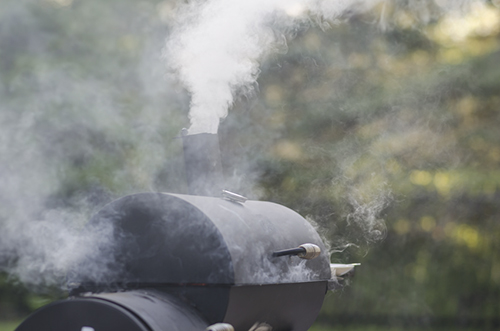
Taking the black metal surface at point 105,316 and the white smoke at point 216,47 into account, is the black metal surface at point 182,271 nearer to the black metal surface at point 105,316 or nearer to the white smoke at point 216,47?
the black metal surface at point 105,316

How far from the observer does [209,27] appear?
3.90m

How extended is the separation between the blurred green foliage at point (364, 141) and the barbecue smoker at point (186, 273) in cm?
481

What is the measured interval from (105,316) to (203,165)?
4.26 feet

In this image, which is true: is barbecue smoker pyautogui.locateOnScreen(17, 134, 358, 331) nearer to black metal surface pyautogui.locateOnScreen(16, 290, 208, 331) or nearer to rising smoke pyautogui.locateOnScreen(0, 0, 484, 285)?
black metal surface pyautogui.locateOnScreen(16, 290, 208, 331)

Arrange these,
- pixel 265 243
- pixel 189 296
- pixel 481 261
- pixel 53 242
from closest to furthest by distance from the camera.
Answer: pixel 189 296 < pixel 265 243 < pixel 53 242 < pixel 481 261

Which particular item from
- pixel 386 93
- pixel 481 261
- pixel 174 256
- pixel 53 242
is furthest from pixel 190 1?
pixel 481 261

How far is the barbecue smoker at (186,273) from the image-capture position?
1980 mm

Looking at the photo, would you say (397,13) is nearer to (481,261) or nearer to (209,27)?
(481,261)

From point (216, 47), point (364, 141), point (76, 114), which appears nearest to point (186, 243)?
point (216, 47)

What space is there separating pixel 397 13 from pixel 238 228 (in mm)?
6509

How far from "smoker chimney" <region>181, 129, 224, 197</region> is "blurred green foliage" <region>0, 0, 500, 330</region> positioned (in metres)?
4.24

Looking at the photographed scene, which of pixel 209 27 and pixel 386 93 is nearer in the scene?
pixel 209 27

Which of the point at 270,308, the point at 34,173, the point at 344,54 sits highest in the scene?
the point at 344,54

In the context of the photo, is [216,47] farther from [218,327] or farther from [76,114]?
[76,114]
